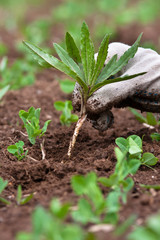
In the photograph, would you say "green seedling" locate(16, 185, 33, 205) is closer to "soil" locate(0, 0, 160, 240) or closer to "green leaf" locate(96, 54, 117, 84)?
"soil" locate(0, 0, 160, 240)

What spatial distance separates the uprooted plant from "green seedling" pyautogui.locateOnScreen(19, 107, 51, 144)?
0.72 feet

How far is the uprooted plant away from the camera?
7.85 ft

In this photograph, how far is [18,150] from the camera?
8.21 ft

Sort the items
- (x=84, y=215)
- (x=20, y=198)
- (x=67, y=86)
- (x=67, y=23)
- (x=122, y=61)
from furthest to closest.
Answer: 1. (x=67, y=23)
2. (x=67, y=86)
3. (x=122, y=61)
4. (x=20, y=198)
5. (x=84, y=215)

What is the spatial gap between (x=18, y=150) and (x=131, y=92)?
809mm

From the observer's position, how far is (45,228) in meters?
1.40

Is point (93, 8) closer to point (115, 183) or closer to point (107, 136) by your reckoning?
point (107, 136)

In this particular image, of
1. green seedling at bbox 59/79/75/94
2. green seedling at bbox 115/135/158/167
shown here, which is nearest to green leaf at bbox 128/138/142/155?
green seedling at bbox 115/135/158/167

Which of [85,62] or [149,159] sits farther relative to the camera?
[85,62]

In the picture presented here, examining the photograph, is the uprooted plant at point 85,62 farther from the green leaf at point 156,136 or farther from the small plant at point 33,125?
the green leaf at point 156,136

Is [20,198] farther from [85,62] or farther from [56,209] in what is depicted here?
[85,62]

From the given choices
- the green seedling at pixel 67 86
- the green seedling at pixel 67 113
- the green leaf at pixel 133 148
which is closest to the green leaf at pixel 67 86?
the green seedling at pixel 67 86

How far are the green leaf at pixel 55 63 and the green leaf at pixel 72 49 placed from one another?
14cm

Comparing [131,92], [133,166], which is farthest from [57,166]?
[131,92]
